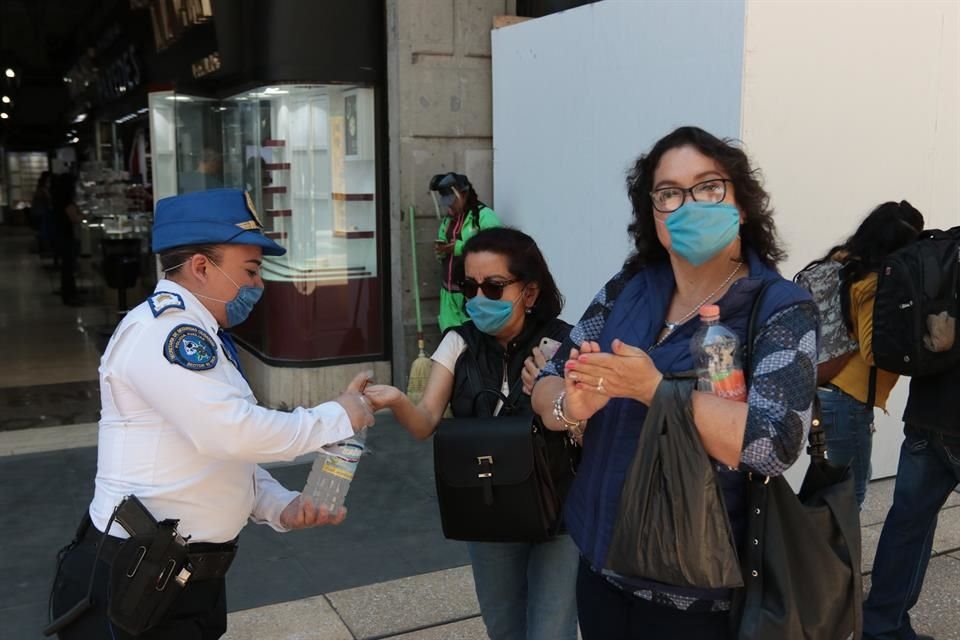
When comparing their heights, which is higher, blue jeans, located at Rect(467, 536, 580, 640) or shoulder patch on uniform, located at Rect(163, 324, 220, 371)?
shoulder patch on uniform, located at Rect(163, 324, 220, 371)

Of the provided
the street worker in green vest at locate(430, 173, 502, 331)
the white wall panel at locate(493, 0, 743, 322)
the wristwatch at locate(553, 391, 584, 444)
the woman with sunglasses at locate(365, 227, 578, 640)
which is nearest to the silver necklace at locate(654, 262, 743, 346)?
the wristwatch at locate(553, 391, 584, 444)

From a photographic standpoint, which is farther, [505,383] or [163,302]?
[505,383]

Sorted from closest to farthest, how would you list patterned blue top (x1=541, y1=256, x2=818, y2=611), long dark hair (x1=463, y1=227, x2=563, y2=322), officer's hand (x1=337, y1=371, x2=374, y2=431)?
1. patterned blue top (x1=541, y1=256, x2=818, y2=611)
2. officer's hand (x1=337, y1=371, x2=374, y2=431)
3. long dark hair (x1=463, y1=227, x2=563, y2=322)

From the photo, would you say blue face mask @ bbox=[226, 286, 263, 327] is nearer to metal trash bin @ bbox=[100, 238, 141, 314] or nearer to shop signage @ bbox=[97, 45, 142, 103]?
metal trash bin @ bbox=[100, 238, 141, 314]

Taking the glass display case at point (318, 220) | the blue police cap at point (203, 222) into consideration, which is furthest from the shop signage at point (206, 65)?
the blue police cap at point (203, 222)

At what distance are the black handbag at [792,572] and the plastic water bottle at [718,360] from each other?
48 mm

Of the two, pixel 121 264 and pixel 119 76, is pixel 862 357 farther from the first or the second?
pixel 119 76

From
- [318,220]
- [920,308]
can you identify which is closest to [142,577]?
[920,308]

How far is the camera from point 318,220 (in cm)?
742

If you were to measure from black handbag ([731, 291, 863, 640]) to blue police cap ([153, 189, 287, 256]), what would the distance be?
130 cm

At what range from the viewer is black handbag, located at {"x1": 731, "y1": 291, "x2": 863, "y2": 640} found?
75.0 inches

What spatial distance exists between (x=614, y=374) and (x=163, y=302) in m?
1.13

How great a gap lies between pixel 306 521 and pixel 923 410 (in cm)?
239

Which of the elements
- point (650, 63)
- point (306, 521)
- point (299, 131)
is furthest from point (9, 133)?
point (306, 521)
